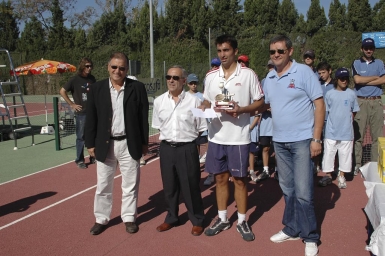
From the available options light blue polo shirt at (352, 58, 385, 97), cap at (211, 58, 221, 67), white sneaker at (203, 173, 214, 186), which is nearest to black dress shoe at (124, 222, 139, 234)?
white sneaker at (203, 173, 214, 186)

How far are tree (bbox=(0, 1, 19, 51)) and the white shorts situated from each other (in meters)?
44.0

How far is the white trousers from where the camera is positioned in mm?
4613

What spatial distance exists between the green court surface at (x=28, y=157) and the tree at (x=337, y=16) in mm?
32018

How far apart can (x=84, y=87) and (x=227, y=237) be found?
473cm

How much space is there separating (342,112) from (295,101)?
8.83ft

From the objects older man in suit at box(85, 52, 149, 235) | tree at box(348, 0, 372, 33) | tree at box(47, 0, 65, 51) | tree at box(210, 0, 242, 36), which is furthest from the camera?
tree at box(47, 0, 65, 51)

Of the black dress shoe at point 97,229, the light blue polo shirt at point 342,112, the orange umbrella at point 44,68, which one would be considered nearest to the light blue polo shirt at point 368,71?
the light blue polo shirt at point 342,112

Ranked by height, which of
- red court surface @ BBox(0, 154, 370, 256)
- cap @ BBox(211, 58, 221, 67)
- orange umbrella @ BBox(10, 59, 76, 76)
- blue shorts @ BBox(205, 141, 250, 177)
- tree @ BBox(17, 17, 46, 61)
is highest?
tree @ BBox(17, 17, 46, 61)

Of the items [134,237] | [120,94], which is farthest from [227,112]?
[134,237]

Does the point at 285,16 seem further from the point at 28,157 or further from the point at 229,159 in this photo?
the point at 229,159

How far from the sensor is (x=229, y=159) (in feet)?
14.3

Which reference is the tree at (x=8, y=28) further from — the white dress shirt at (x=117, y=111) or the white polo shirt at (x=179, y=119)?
the white polo shirt at (x=179, y=119)

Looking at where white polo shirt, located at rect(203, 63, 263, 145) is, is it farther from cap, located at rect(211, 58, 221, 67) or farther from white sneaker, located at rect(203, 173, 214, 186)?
cap, located at rect(211, 58, 221, 67)

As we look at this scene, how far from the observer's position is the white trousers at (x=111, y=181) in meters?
4.61
